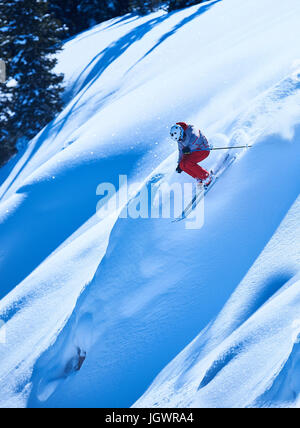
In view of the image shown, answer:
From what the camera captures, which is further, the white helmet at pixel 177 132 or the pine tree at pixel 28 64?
the pine tree at pixel 28 64

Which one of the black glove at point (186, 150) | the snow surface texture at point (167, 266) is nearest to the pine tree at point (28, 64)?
the snow surface texture at point (167, 266)

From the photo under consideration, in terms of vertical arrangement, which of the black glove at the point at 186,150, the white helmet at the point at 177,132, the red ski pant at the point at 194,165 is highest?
the white helmet at the point at 177,132

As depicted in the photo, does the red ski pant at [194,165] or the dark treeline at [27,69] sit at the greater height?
the dark treeline at [27,69]

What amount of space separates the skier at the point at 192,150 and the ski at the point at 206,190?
147 mm

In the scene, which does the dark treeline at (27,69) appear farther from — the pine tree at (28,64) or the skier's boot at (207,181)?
the skier's boot at (207,181)

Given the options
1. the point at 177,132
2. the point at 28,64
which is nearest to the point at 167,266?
the point at 177,132

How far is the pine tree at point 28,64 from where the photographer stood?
18375mm

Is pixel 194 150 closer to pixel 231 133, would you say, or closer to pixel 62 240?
pixel 231 133

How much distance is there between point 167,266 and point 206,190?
6.49 feet

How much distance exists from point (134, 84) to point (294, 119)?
1079 cm

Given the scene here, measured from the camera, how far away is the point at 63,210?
11.0 metres

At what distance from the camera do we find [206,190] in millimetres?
7684

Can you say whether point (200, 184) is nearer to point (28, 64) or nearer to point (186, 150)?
point (186, 150)

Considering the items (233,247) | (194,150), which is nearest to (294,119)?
(194,150)
